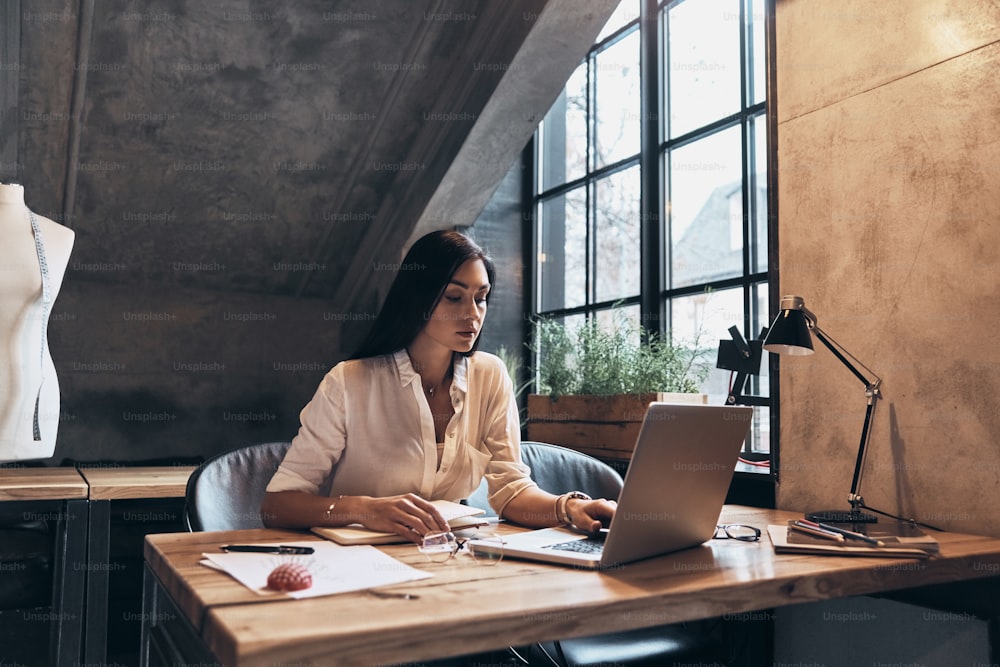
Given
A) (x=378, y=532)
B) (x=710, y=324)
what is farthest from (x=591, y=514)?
(x=710, y=324)

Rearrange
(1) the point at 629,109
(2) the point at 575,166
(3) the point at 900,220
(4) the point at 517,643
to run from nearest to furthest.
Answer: (4) the point at 517,643
(3) the point at 900,220
(1) the point at 629,109
(2) the point at 575,166

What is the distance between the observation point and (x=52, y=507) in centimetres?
280

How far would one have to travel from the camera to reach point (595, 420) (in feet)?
10.2

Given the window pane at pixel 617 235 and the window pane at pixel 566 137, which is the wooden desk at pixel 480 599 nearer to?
the window pane at pixel 617 235

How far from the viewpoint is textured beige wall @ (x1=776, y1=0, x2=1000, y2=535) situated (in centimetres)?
185

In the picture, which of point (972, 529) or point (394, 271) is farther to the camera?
point (394, 271)

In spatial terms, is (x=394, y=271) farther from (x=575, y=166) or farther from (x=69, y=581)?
(x=69, y=581)

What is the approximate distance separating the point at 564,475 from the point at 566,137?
8.42ft

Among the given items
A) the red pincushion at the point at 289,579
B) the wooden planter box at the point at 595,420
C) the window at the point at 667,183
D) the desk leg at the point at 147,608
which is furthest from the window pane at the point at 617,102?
the red pincushion at the point at 289,579

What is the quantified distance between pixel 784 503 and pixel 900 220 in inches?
33.7

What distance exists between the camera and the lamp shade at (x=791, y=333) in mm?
1915

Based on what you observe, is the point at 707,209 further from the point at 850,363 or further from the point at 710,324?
the point at 850,363

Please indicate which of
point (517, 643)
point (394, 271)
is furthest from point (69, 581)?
point (394, 271)

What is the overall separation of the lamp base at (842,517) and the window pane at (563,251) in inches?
94.2
